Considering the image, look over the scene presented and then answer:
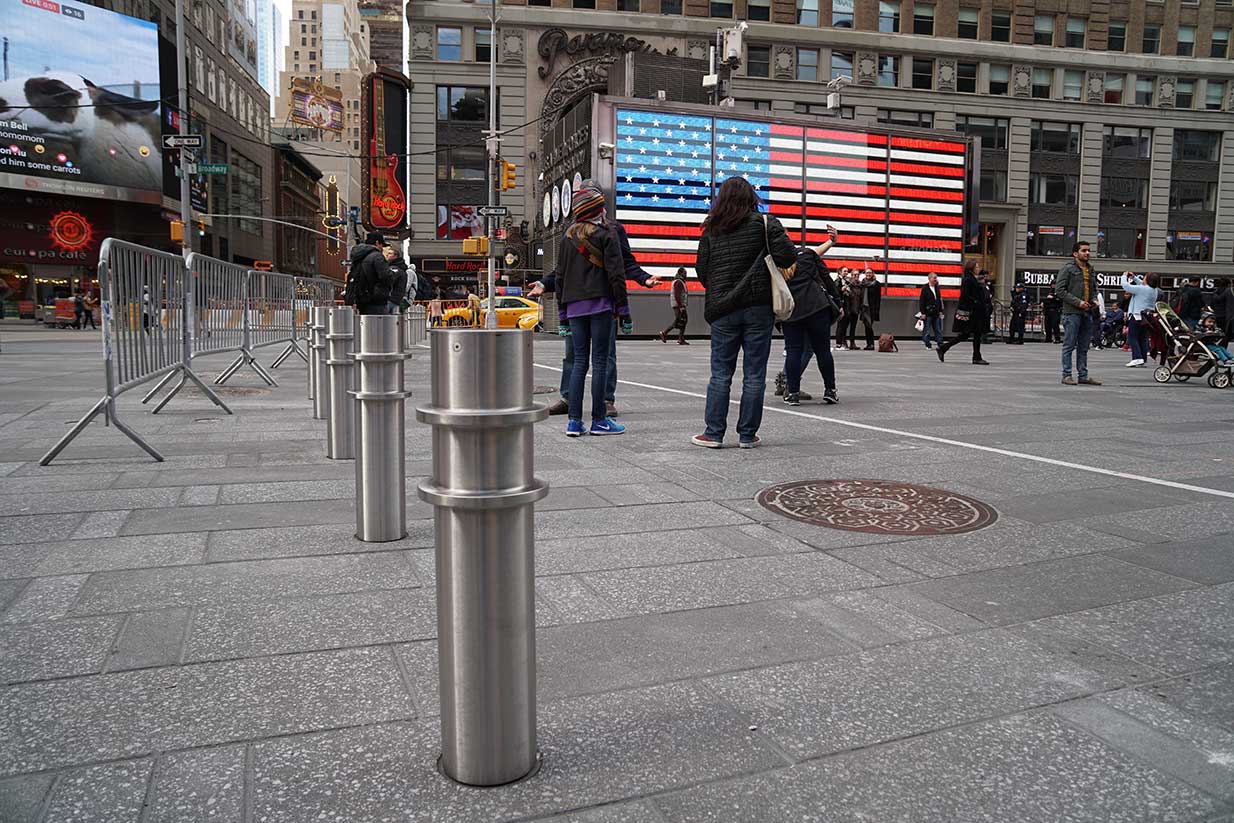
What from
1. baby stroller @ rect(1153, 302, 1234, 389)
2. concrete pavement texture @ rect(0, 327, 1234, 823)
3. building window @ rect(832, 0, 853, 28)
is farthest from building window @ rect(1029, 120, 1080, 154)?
concrete pavement texture @ rect(0, 327, 1234, 823)

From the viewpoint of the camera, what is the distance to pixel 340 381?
5953mm

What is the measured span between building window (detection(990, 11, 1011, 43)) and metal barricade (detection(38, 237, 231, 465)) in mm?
52974

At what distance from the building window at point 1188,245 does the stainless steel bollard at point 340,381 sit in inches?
2352

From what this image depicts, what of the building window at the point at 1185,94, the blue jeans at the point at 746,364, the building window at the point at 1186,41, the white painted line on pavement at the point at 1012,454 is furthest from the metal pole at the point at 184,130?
the building window at the point at 1186,41

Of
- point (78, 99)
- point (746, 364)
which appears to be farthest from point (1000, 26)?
point (746, 364)

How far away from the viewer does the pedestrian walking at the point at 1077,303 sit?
12219 mm

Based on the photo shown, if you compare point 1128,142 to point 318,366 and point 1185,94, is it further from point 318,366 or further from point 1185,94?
point 318,366

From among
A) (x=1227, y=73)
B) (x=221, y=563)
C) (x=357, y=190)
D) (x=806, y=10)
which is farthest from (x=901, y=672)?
(x=357, y=190)

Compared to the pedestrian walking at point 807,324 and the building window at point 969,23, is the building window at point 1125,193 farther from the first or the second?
the pedestrian walking at point 807,324

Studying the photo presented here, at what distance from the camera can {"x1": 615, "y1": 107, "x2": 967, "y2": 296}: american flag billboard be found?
89.1 ft

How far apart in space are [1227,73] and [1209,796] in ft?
211

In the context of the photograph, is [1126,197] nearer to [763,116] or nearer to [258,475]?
[763,116]

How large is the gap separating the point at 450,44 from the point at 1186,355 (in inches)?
1635

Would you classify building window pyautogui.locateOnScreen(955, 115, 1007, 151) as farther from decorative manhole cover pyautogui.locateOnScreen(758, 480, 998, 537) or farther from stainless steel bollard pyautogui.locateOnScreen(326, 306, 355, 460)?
stainless steel bollard pyautogui.locateOnScreen(326, 306, 355, 460)
